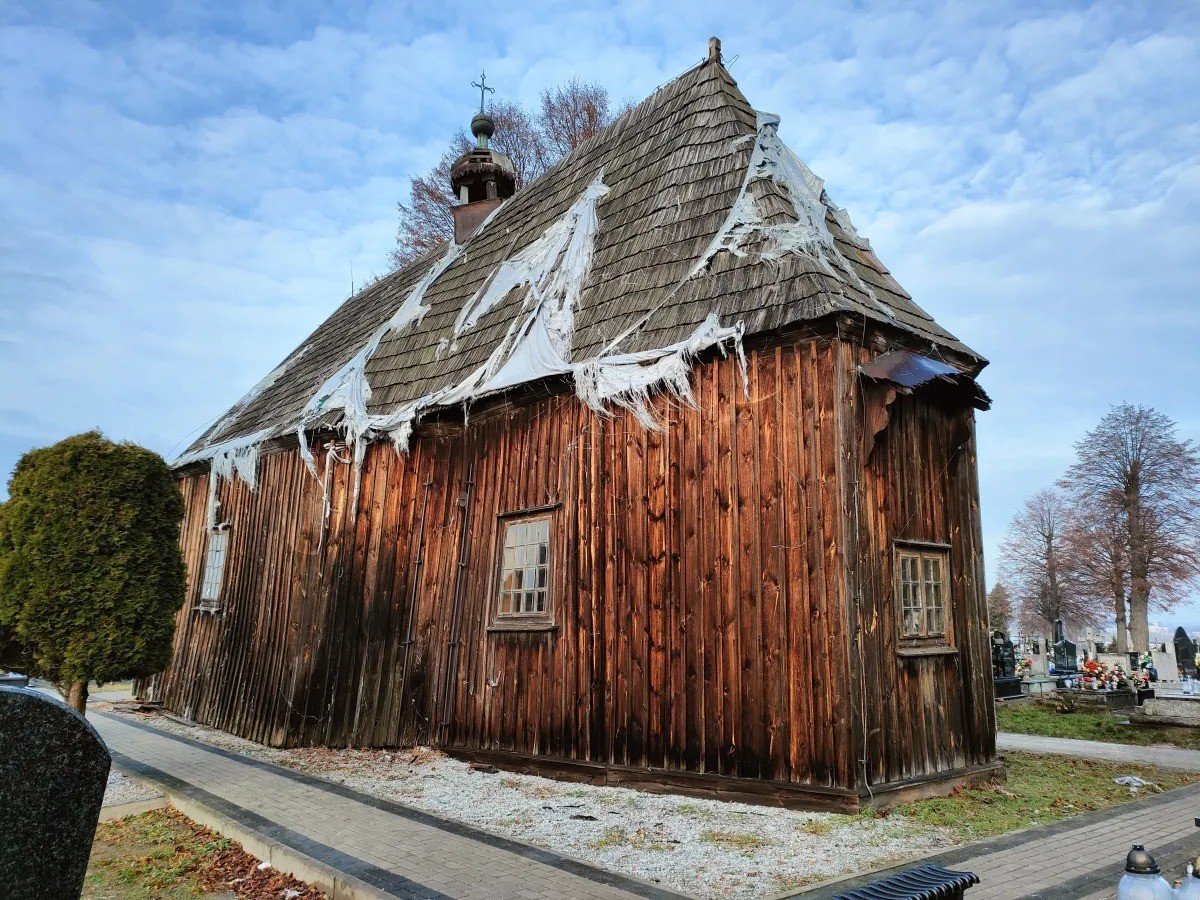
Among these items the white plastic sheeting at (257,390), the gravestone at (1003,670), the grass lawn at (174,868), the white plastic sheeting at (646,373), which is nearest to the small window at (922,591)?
the white plastic sheeting at (646,373)

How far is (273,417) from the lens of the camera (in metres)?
13.4

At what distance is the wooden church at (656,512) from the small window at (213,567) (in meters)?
1.64

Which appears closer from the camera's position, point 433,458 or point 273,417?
point 433,458

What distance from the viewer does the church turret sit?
15562mm

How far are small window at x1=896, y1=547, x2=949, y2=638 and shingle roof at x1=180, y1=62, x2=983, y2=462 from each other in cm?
210

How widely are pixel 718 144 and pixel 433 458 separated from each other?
506 cm

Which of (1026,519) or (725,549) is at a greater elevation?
(1026,519)

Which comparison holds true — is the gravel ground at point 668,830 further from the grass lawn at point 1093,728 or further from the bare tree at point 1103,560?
the bare tree at point 1103,560

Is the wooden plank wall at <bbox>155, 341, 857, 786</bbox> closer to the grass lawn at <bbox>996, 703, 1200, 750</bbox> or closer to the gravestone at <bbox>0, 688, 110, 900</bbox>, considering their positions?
the gravestone at <bbox>0, 688, 110, 900</bbox>

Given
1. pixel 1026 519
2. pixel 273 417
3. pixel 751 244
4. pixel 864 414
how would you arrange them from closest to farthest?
pixel 864 414 → pixel 751 244 → pixel 273 417 → pixel 1026 519

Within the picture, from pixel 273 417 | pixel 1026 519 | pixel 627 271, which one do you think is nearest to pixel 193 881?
pixel 627 271

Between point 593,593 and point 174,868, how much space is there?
13.6 ft

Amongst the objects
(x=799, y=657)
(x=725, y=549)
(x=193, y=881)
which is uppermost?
(x=725, y=549)

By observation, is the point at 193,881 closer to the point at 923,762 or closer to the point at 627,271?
the point at 923,762
